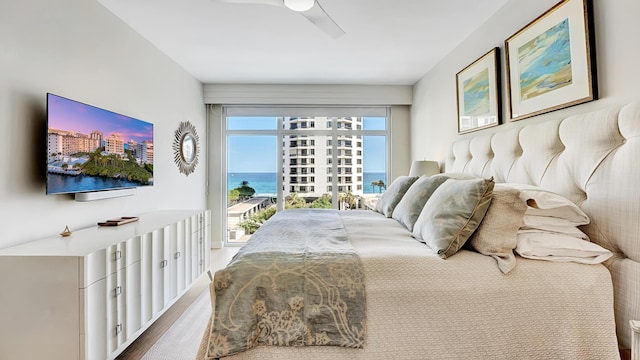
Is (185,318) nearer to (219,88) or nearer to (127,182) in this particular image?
(127,182)

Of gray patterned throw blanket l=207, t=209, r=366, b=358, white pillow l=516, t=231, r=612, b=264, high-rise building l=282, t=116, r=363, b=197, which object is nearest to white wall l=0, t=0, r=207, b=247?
gray patterned throw blanket l=207, t=209, r=366, b=358

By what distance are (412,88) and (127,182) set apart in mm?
3717

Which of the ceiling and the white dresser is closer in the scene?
Result: the white dresser

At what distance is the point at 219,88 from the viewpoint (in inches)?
166

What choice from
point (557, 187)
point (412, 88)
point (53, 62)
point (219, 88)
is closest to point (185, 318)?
point (53, 62)

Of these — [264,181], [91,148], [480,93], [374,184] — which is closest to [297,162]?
[264,181]

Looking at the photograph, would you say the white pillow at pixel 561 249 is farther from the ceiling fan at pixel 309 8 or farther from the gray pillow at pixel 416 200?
the ceiling fan at pixel 309 8

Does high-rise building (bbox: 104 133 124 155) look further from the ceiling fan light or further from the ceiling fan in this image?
the ceiling fan light

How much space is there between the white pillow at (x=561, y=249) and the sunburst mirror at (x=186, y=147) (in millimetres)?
3434

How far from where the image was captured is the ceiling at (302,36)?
7.51 ft

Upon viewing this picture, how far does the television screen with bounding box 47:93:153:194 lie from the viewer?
177 centimetres

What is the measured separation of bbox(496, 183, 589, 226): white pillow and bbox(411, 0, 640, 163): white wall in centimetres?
54

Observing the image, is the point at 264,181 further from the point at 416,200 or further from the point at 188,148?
the point at 416,200

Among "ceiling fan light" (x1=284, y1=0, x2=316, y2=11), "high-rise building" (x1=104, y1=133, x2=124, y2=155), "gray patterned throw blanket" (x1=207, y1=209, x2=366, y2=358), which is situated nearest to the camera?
"gray patterned throw blanket" (x1=207, y1=209, x2=366, y2=358)
